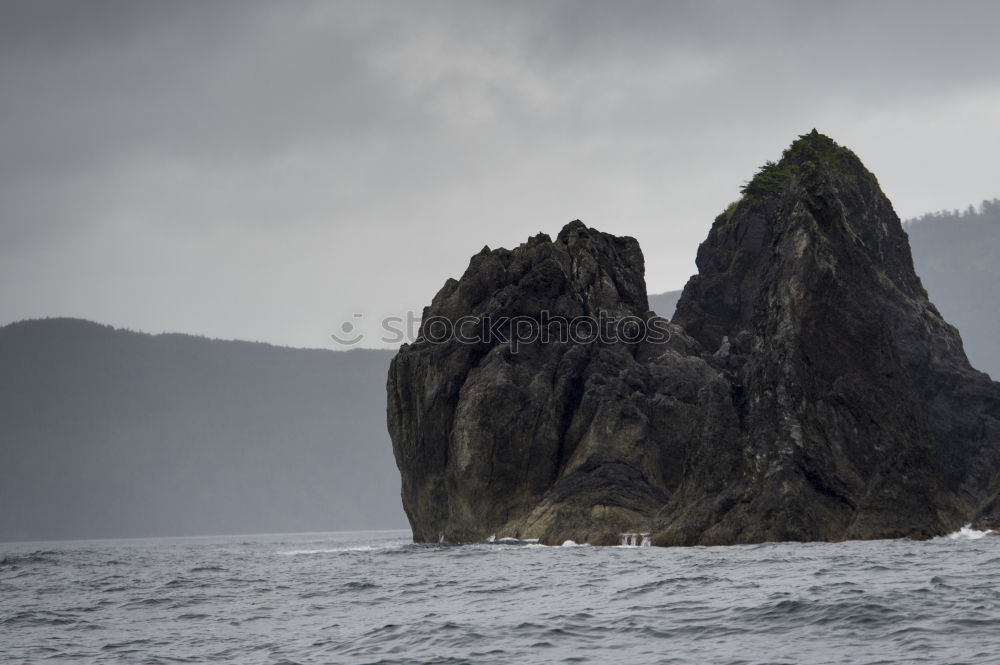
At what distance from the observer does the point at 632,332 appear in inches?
3752

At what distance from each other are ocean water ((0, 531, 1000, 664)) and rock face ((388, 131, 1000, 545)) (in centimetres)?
897

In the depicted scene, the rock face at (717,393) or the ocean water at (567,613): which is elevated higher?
the rock face at (717,393)

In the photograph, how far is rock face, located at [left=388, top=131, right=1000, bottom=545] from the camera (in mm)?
65000

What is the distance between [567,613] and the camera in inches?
1326

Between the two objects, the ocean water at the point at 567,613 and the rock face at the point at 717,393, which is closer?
the ocean water at the point at 567,613

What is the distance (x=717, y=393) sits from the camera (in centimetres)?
7000

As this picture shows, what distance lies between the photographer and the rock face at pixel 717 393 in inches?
2559

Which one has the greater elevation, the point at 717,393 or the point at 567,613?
the point at 717,393

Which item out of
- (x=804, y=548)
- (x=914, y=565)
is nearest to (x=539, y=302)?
(x=804, y=548)

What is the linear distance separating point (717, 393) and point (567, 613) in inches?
1490

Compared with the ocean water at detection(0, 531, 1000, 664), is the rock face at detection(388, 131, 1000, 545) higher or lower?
higher

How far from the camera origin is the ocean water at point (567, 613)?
27.4 m

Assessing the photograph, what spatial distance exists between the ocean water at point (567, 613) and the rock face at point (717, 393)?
8.97 metres

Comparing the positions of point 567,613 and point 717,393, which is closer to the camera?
point 567,613
